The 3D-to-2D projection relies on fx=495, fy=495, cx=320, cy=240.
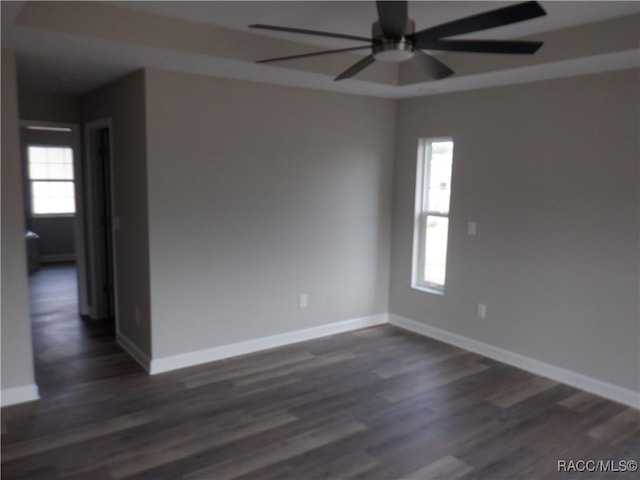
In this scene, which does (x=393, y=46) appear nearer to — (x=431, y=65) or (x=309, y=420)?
(x=431, y=65)

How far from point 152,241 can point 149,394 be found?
3.75ft

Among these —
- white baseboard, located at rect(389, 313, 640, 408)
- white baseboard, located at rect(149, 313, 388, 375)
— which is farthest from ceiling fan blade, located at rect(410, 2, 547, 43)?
white baseboard, located at rect(149, 313, 388, 375)

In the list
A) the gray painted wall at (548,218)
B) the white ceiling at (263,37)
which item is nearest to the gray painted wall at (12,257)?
the white ceiling at (263,37)

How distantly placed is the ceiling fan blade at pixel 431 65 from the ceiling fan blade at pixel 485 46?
0.35 ft

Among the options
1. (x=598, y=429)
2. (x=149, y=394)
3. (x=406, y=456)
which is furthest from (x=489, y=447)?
(x=149, y=394)

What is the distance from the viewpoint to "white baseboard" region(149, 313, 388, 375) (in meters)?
4.05

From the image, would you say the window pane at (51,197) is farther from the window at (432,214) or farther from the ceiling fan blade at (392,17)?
the ceiling fan blade at (392,17)

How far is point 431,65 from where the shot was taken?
8.89 ft

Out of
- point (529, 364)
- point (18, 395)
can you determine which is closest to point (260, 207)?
point (18, 395)

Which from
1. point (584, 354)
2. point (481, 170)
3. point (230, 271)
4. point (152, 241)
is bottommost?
point (584, 354)

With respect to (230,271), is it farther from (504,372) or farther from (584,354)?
(584,354)

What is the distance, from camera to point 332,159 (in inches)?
187

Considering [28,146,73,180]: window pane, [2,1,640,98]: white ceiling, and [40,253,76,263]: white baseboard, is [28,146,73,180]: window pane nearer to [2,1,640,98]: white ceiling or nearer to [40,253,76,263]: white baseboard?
[40,253,76,263]: white baseboard

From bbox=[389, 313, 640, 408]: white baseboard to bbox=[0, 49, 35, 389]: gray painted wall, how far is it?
3.45 metres
